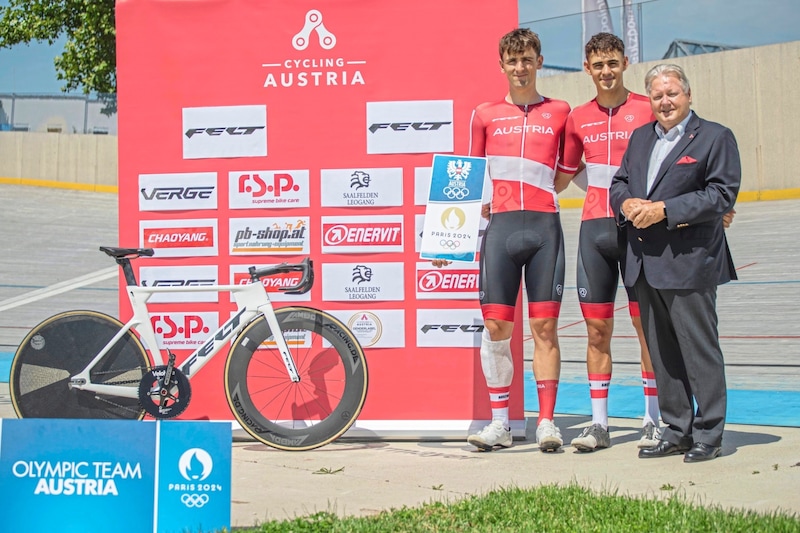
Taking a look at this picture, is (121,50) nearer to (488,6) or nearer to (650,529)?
(488,6)

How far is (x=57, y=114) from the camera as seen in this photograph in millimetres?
29766

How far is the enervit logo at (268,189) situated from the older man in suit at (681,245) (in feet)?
6.16

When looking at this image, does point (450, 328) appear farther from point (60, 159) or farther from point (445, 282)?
point (60, 159)

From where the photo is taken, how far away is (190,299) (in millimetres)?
6023

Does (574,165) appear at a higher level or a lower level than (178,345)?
higher

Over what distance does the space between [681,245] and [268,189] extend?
245 centimetres

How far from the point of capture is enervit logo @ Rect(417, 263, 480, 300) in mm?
5883

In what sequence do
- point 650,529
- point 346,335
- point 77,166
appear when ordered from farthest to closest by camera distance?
1. point 77,166
2. point 346,335
3. point 650,529

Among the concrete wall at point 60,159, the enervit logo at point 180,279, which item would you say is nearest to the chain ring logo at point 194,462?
the enervit logo at point 180,279

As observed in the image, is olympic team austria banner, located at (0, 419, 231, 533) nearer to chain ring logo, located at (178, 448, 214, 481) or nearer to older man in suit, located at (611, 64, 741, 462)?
chain ring logo, located at (178, 448, 214, 481)

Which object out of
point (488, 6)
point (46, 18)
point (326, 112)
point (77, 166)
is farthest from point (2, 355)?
point (77, 166)

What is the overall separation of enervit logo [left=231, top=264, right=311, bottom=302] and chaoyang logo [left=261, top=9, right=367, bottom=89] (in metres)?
1.12

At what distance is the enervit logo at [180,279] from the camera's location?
6.03 m

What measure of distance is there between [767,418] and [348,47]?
336 centimetres
